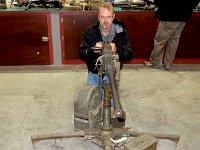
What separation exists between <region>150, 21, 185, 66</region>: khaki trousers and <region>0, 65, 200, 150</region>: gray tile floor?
0.69ft

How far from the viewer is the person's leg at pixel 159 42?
438 centimetres

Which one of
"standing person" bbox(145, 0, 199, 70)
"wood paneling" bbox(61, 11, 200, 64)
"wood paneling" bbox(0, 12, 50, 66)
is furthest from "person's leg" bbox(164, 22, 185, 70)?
"wood paneling" bbox(0, 12, 50, 66)

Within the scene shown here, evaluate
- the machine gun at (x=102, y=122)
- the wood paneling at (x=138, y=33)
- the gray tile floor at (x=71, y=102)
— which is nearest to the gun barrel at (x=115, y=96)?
the machine gun at (x=102, y=122)

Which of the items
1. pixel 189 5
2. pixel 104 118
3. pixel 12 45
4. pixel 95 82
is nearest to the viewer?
pixel 104 118

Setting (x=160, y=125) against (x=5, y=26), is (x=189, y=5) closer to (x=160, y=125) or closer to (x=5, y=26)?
(x=160, y=125)

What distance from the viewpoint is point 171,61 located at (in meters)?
4.65

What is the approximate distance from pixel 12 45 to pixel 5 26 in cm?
33

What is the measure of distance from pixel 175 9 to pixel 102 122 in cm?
255

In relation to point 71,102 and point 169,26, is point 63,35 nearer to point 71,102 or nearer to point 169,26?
point 71,102

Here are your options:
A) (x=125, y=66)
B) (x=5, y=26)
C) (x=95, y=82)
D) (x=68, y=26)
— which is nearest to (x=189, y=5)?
(x=125, y=66)

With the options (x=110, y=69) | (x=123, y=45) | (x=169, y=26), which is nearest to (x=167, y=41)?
(x=169, y=26)

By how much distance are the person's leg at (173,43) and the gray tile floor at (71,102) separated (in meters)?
0.18

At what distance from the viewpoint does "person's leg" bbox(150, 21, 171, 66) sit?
14.4 ft

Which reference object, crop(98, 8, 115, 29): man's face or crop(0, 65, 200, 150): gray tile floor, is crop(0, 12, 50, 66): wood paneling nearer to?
crop(0, 65, 200, 150): gray tile floor
